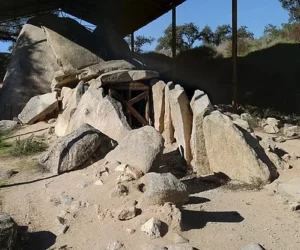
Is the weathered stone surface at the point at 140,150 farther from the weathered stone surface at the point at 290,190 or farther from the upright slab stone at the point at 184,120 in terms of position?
the weathered stone surface at the point at 290,190

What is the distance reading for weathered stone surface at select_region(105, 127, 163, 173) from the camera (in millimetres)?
5637

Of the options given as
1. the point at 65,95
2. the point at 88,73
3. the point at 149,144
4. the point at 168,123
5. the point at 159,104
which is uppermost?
the point at 88,73

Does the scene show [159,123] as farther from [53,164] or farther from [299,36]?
[299,36]

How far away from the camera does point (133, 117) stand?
9.18 m

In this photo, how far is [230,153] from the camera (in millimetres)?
6207

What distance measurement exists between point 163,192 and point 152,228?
17.6 inches

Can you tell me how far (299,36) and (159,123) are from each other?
15349 millimetres

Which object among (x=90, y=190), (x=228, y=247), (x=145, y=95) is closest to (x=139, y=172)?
(x=90, y=190)

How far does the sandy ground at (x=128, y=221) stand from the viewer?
4.15 meters

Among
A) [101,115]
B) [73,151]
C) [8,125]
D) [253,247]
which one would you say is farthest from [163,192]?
[8,125]

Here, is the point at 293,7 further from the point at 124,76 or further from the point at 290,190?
the point at 290,190

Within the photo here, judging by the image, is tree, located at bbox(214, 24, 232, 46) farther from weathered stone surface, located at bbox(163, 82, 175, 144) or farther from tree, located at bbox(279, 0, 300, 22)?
weathered stone surface, located at bbox(163, 82, 175, 144)

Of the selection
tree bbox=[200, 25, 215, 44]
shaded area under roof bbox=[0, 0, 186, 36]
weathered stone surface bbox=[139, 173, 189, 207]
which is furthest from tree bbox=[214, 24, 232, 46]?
weathered stone surface bbox=[139, 173, 189, 207]

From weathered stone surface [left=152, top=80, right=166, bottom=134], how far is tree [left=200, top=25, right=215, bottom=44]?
2902 cm
